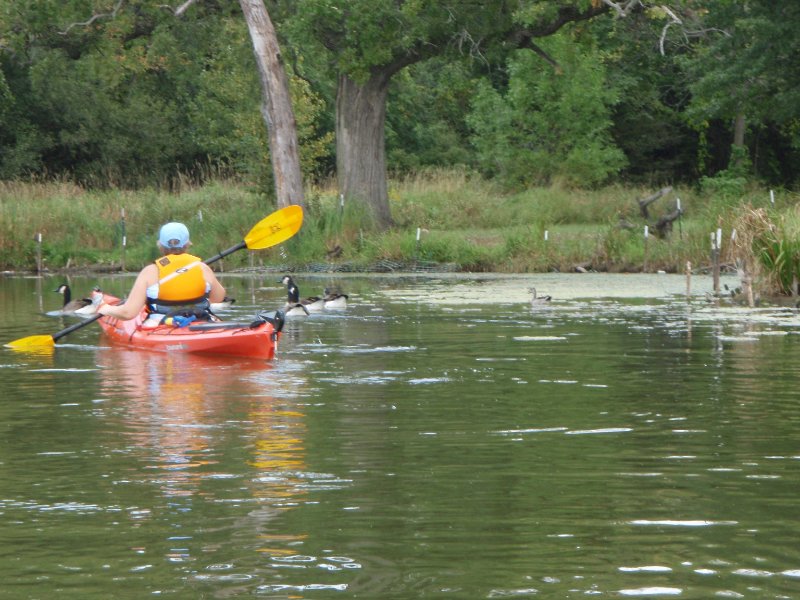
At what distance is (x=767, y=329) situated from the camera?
61.5ft

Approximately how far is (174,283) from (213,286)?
43 cm

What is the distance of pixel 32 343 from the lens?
17.9 metres

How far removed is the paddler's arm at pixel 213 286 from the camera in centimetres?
1687

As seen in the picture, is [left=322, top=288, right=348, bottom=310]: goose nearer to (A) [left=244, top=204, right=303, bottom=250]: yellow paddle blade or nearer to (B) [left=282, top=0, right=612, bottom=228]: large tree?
(A) [left=244, top=204, right=303, bottom=250]: yellow paddle blade

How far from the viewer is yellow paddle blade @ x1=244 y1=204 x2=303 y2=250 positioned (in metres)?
21.2

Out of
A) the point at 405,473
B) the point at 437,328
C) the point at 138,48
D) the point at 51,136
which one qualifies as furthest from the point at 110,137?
the point at 405,473

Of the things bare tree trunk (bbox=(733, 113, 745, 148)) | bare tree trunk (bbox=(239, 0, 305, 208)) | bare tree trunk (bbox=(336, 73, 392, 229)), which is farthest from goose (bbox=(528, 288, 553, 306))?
bare tree trunk (bbox=(733, 113, 745, 148))

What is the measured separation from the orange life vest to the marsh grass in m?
12.0

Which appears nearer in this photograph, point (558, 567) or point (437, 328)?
point (558, 567)

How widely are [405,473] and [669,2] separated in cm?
2549

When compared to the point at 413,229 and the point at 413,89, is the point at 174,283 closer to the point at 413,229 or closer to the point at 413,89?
the point at 413,229

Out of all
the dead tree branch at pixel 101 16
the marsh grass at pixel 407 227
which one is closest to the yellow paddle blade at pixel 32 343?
the marsh grass at pixel 407 227

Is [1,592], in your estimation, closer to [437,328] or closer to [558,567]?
[558,567]

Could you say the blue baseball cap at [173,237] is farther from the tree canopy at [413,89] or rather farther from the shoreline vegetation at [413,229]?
the tree canopy at [413,89]
